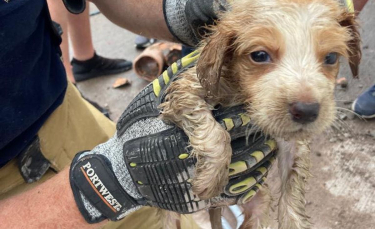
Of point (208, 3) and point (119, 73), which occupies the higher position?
point (208, 3)

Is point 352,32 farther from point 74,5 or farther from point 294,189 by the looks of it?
point 74,5

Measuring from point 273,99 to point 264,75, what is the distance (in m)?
0.14

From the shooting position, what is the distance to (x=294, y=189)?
84.6 inches

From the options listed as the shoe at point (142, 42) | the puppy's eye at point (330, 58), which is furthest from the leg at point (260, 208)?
the shoe at point (142, 42)

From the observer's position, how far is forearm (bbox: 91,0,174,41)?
2537mm

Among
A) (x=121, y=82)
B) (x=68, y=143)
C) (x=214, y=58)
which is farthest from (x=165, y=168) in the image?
(x=121, y=82)

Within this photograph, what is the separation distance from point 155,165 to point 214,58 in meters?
0.54

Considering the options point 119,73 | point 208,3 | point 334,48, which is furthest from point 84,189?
point 119,73

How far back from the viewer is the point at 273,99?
1689 mm

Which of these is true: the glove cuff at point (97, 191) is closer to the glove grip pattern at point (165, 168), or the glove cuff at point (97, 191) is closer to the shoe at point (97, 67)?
the glove grip pattern at point (165, 168)

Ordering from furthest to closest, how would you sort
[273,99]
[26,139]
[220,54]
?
[26,139] → [220,54] → [273,99]

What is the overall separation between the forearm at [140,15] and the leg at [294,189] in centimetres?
94

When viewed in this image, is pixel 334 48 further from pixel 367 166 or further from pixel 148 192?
pixel 367 166

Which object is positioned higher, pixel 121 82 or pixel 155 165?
pixel 155 165
